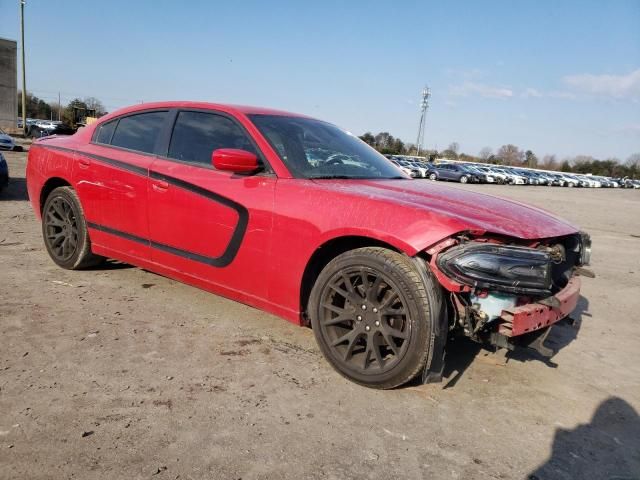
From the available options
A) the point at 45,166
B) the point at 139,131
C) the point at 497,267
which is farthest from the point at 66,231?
the point at 497,267

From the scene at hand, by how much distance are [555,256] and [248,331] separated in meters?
2.02

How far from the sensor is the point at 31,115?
267 ft

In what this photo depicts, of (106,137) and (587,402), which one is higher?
(106,137)

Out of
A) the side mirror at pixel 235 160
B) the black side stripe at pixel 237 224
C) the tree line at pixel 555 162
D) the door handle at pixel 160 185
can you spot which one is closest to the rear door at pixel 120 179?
the door handle at pixel 160 185

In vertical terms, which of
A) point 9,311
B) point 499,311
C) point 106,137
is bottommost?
point 9,311

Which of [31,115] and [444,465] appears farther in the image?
[31,115]

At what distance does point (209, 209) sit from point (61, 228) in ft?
6.78

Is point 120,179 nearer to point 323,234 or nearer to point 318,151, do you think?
point 318,151

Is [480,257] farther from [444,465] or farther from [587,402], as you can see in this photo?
[587,402]

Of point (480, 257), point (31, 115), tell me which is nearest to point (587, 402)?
point (480, 257)

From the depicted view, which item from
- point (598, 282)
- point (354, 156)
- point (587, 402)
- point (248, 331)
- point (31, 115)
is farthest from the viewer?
point (31, 115)

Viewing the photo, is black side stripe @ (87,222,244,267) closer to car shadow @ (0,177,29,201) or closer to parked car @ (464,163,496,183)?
car shadow @ (0,177,29,201)

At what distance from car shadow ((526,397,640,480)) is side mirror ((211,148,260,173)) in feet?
7.37

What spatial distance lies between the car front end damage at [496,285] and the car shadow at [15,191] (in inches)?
350
